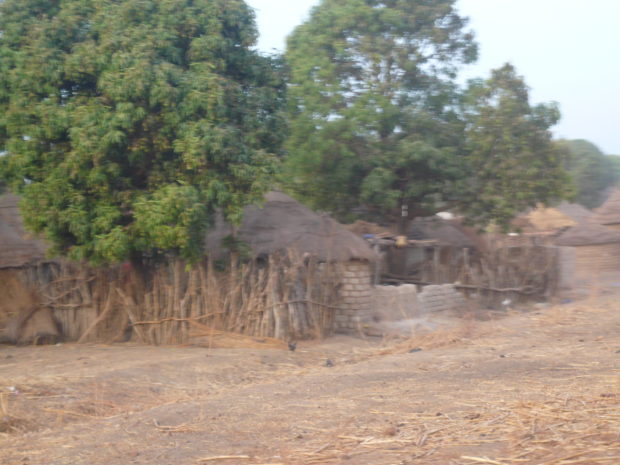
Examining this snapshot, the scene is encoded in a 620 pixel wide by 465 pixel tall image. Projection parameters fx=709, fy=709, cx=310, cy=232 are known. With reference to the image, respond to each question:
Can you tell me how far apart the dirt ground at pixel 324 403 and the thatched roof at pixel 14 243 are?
2148mm

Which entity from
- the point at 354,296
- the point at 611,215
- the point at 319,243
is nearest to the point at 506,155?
the point at 354,296

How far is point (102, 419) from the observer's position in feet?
23.9

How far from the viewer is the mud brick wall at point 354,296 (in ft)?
45.1

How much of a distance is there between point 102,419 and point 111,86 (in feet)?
17.0

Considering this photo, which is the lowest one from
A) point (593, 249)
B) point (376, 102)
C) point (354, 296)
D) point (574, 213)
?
point (354, 296)

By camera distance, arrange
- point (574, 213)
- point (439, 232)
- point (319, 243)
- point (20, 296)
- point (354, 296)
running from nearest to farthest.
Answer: point (20, 296)
point (319, 243)
point (354, 296)
point (439, 232)
point (574, 213)

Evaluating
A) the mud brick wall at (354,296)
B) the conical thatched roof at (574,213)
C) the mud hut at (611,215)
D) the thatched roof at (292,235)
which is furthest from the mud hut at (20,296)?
the conical thatched roof at (574,213)

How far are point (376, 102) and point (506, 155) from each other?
352 centimetres

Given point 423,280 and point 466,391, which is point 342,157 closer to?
point 423,280

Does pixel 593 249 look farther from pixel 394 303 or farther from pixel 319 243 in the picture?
pixel 319 243

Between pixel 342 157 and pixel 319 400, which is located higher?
pixel 342 157

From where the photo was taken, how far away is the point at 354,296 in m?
13.9

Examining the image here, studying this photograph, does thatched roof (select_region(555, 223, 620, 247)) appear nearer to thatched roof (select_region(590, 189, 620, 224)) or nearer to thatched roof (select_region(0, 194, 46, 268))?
thatched roof (select_region(590, 189, 620, 224))

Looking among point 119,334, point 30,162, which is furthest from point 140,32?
point 119,334
